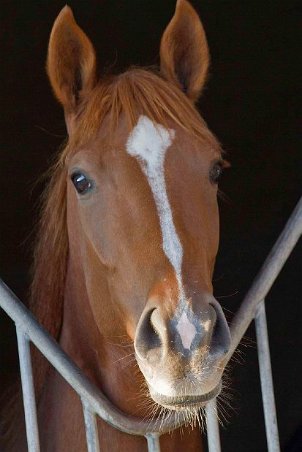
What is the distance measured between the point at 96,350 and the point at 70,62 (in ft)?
2.94

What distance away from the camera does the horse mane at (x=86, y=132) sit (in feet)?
7.45

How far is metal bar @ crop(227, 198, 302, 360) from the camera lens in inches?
82.5

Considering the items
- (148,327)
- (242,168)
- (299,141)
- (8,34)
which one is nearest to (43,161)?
(8,34)

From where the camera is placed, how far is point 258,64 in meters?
5.12

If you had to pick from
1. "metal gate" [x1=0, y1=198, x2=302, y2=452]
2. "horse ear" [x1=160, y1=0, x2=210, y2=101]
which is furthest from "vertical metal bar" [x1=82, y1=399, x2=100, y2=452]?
"horse ear" [x1=160, y1=0, x2=210, y2=101]

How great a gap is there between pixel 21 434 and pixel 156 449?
0.84 meters

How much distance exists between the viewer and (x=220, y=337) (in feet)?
6.15

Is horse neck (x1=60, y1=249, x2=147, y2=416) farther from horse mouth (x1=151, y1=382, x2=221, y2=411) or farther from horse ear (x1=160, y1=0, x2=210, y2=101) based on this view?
horse ear (x1=160, y1=0, x2=210, y2=101)

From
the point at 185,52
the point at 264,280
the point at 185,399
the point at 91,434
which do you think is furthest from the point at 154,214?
the point at 185,52

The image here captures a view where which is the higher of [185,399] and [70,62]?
[70,62]

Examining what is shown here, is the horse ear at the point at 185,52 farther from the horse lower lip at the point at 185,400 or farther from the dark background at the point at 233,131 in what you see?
the dark background at the point at 233,131

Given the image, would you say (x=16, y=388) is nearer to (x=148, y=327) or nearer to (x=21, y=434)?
(x=21, y=434)

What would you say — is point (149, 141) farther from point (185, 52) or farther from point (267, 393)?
point (267, 393)

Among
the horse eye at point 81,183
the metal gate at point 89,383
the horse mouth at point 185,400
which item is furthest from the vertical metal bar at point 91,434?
the horse eye at point 81,183
